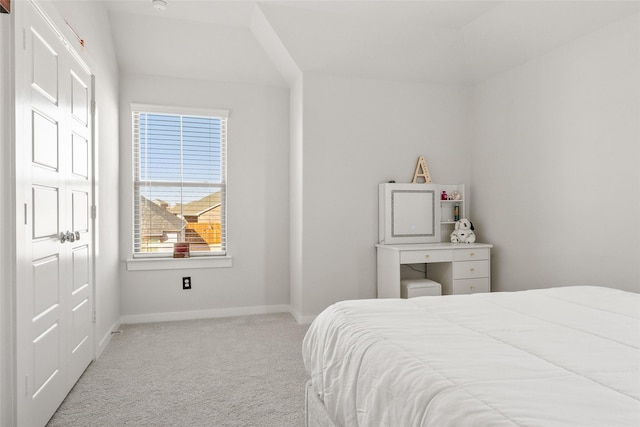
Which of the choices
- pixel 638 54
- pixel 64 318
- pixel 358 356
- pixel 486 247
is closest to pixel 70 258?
pixel 64 318

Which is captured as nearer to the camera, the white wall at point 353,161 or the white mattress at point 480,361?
the white mattress at point 480,361

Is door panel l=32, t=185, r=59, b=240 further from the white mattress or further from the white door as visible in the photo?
the white mattress

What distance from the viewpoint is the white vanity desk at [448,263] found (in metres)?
3.71

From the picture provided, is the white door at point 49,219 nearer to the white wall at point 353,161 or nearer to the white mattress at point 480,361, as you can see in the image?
the white mattress at point 480,361

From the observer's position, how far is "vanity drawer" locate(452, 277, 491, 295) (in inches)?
150

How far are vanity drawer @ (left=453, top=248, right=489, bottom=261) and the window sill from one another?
7.38ft

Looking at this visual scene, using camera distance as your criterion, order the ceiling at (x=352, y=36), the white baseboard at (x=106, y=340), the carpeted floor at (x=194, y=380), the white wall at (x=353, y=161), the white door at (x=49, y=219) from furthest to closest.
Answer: the white wall at (x=353, y=161), the ceiling at (x=352, y=36), the white baseboard at (x=106, y=340), the carpeted floor at (x=194, y=380), the white door at (x=49, y=219)

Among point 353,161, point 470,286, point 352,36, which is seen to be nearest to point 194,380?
point 353,161

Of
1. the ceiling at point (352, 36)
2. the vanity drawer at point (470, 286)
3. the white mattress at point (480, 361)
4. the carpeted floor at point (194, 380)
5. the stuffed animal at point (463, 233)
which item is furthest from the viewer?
the stuffed animal at point (463, 233)

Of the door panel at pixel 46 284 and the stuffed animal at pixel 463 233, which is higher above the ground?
the stuffed animal at pixel 463 233

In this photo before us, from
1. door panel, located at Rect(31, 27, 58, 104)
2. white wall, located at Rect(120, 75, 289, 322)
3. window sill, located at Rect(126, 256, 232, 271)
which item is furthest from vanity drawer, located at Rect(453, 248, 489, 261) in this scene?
door panel, located at Rect(31, 27, 58, 104)

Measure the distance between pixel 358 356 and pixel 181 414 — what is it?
133cm

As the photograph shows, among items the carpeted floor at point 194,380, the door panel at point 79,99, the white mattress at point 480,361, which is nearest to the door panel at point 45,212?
the door panel at point 79,99

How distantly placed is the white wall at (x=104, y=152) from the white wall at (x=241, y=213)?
10.3 inches
